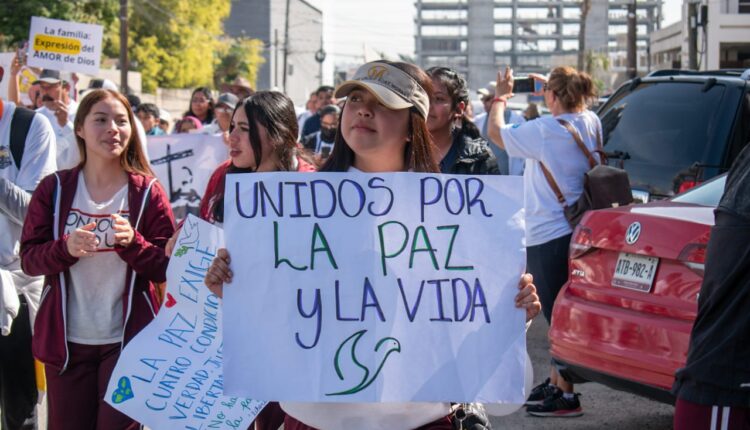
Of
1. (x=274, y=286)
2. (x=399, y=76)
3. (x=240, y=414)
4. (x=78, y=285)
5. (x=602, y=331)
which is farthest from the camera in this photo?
(x=602, y=331)

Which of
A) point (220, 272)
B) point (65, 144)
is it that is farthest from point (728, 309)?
point (65, 144)

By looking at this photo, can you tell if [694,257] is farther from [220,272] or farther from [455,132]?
[220,272]

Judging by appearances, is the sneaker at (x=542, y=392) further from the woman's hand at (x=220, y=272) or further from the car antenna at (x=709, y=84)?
the woman's hand at (x=220, y=272)

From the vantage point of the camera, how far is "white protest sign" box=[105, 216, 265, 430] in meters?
4.15

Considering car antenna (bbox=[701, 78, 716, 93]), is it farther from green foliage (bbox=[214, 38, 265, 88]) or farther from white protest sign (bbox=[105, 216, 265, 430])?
green foliage (bbox=[214, 38, 265, 88])

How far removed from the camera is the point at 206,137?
9.44 metres

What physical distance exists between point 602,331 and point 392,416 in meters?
2.55

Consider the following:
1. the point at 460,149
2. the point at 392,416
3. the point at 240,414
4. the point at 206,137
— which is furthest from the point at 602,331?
the point at 206,137

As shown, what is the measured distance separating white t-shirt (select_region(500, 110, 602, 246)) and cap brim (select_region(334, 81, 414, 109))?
348cm

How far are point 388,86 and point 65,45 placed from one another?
8974mm

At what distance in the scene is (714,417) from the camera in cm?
313

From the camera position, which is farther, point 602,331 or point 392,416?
point 602,331

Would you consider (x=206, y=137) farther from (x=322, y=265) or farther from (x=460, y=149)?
(x=322, y=265)

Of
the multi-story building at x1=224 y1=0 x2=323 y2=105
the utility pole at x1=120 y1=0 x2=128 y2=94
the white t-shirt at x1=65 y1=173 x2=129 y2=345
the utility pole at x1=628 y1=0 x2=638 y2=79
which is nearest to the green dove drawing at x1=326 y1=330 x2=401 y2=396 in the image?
the white t-shirt at x1=65 y1=173 x2=129 y2=345
